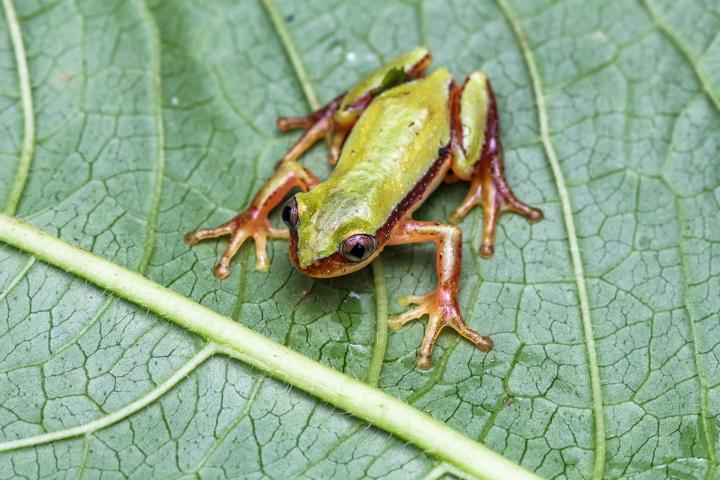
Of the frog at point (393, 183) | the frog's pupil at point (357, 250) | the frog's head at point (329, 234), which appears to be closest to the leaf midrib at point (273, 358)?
the frog at point (393, 183)

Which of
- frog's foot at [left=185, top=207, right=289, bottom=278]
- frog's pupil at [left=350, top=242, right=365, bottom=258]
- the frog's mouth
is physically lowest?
the frog's mouth

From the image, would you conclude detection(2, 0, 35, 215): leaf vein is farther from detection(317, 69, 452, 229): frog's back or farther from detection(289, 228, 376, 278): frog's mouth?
detection(317, 69, 452, 229): frog's back

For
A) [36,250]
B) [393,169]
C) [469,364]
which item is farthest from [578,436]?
[36,250]

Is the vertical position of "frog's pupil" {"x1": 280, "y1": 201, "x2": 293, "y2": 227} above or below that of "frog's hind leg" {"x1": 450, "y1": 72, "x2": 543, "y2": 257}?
below

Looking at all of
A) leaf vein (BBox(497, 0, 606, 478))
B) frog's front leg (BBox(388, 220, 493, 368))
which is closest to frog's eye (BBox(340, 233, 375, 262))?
frog's front leg (BBox(388, 220, 493, 368))

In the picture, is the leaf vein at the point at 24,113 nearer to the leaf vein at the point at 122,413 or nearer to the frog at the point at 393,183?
the frog at the point at 393,183

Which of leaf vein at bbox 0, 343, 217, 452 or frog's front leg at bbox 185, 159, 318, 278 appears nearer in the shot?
leaf vein at bbox 0, 343, 217, 452

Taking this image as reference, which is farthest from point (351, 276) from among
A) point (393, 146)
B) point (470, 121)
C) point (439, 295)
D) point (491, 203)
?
point (470, 121)
